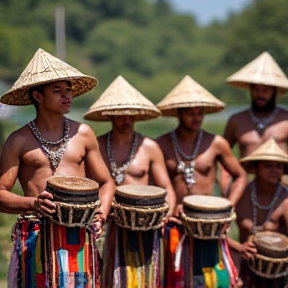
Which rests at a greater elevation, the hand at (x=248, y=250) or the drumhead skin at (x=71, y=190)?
the drumhead skin at (x=71, y=190)

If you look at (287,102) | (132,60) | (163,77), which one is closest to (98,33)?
(132,60)

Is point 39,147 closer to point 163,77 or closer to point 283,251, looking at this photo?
point 283,251

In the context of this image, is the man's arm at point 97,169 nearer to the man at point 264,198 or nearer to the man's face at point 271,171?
the man at point 264,198

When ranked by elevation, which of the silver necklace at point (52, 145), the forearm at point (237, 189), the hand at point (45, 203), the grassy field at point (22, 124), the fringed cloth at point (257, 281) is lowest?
the grassy field at point (22, 124)

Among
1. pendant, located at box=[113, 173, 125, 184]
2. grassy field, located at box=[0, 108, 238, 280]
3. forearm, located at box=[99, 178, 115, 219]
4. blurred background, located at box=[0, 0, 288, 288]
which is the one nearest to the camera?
forearm, located at box=[99, 178, 115, 219]

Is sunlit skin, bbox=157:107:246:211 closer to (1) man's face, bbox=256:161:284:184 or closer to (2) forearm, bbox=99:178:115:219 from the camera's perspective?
A: (1) man's face, bbox=256:161:284:184

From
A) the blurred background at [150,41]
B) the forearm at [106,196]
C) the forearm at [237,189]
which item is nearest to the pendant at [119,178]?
the forearm at [106,196]

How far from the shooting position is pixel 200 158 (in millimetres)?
6133

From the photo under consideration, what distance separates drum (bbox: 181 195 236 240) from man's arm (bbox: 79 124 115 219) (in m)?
0.59

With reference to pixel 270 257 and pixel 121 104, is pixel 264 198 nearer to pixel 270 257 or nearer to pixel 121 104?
pixel 270 257

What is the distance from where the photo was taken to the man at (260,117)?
21.9 ft

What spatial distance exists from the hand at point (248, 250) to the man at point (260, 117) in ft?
4.05

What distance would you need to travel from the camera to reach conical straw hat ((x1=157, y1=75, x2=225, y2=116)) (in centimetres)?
613

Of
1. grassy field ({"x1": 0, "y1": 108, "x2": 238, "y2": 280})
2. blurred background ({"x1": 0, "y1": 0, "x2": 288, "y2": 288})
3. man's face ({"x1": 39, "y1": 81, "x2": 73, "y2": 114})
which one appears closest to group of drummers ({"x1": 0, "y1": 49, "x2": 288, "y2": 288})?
man's face ({"x1": 39, "y1": 81, "x2": 73, "y2": 114})
